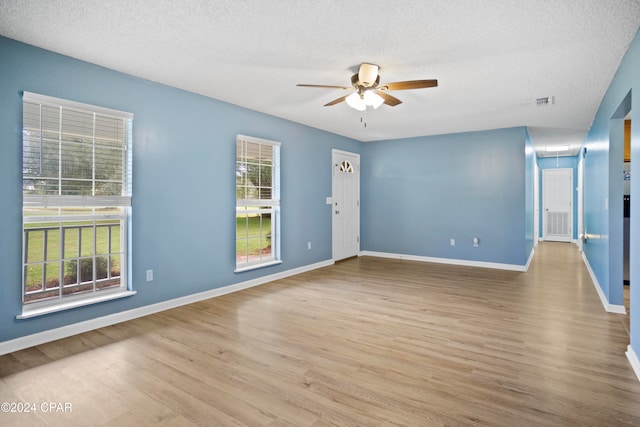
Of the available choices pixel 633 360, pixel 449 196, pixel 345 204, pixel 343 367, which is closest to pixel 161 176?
pixel 343 367

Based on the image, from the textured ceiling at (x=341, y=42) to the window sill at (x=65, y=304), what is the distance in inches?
85.5

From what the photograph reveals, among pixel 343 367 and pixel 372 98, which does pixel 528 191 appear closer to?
pixel 372 98

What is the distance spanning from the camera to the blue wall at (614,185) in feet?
8.25

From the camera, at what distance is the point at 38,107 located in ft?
9.53

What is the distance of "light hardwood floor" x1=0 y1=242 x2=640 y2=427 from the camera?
6.35ft

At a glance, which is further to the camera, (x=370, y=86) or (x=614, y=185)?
(x=614, y=185)

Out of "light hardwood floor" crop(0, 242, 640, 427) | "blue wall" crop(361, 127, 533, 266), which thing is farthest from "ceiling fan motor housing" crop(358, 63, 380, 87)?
"blue wall" crop(361, 127, 533, 266)

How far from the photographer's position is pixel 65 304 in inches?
120

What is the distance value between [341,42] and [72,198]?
8.88 feet

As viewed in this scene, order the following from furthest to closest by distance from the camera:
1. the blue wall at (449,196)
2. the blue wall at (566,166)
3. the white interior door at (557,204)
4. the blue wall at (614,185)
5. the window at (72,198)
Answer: the white interior door at (557,204)
the blue wall at (566,166)
the blue wall at (449,196)
the window at (72,198)
the blue wall at (614,185)

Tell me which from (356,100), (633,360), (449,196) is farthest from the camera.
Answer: (449,196)

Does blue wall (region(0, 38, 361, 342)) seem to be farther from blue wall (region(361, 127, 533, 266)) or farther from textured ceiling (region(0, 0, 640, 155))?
blue wall (region(361, 127, 533, 266))

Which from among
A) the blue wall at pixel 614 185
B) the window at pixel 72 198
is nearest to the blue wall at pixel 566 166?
the blue wall at pixel 614 185

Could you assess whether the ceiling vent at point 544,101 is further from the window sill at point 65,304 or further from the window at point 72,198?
the window sill at point 65,304
